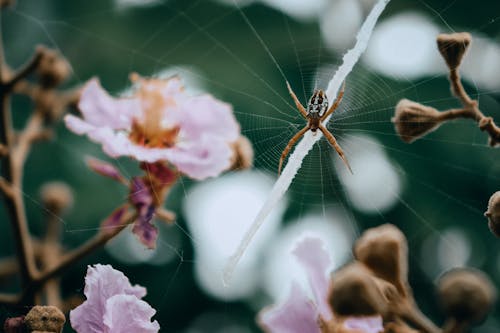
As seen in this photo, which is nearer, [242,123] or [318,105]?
[318,105]

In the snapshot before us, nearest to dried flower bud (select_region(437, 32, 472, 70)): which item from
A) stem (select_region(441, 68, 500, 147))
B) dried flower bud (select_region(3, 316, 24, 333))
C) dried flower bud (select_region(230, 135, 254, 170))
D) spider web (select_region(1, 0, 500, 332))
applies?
stem (select_region(441, 68, 500, 147))

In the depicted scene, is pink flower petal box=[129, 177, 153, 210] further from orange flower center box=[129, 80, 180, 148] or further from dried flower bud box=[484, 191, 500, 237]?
dried flower bud box=[484, 191, 500, 237]

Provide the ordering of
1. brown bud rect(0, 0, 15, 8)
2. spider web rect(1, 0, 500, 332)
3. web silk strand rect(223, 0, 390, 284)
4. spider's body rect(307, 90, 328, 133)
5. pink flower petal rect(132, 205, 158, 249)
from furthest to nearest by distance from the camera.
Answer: spider web rect(1, 0, 500, 332) → brown bud rect(0, 0, 15, 8) → spider's body rect(307, 90, 328, 133) → pink flower petal rect(132, 205, 158, 249) → web silk strand rect(223, 0, 390, 284)

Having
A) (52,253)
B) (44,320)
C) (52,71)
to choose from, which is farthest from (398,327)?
(52,71)

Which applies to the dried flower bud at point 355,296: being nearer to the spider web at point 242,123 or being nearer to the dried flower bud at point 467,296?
the dried flower bud at point 467,296

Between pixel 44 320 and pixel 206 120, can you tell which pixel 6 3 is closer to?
pixel 206 120

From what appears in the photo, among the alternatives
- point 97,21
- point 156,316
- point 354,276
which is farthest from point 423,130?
point 97,21
